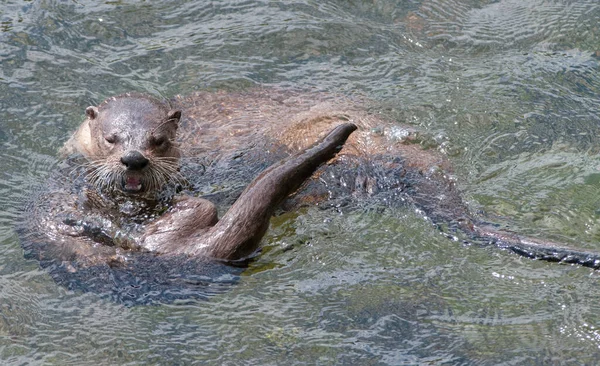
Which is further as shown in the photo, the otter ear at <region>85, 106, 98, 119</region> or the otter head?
the otter ear at <region>85, 106, 98, 119</region>

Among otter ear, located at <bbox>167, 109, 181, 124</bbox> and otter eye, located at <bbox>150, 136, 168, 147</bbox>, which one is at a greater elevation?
otter ear, located at <bbox>167, 109, 181, 124</bbox>

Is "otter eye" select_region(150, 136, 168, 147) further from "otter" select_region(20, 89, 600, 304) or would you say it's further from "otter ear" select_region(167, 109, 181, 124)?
"otter ear" select_region(167, 109, 181, 124)

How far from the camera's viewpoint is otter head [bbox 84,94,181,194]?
4.76m

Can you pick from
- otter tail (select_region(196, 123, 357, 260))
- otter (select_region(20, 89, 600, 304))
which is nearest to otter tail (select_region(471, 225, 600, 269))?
otter (select_region(20, 89, 600, 304))

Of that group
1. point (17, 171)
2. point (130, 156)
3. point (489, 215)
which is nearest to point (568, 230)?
point (489, 215)

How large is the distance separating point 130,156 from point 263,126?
→ 3.78 feet

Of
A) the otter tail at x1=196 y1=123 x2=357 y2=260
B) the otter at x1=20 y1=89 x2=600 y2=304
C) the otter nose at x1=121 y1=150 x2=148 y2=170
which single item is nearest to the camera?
the otter tail at x1=196 y1=123 x2=357 y2=260

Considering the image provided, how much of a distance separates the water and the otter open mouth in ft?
2.11

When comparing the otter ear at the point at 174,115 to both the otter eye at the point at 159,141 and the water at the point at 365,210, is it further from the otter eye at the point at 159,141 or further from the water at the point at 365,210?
the water at the point at 365,210

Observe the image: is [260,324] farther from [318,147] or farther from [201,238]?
[318,147]

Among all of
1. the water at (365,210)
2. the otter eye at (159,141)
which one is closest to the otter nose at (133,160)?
the otter eye at (159,141)

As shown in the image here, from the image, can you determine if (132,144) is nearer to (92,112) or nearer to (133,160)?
(133,160)

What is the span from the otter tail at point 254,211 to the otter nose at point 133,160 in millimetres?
635

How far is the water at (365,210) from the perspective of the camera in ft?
13.2
